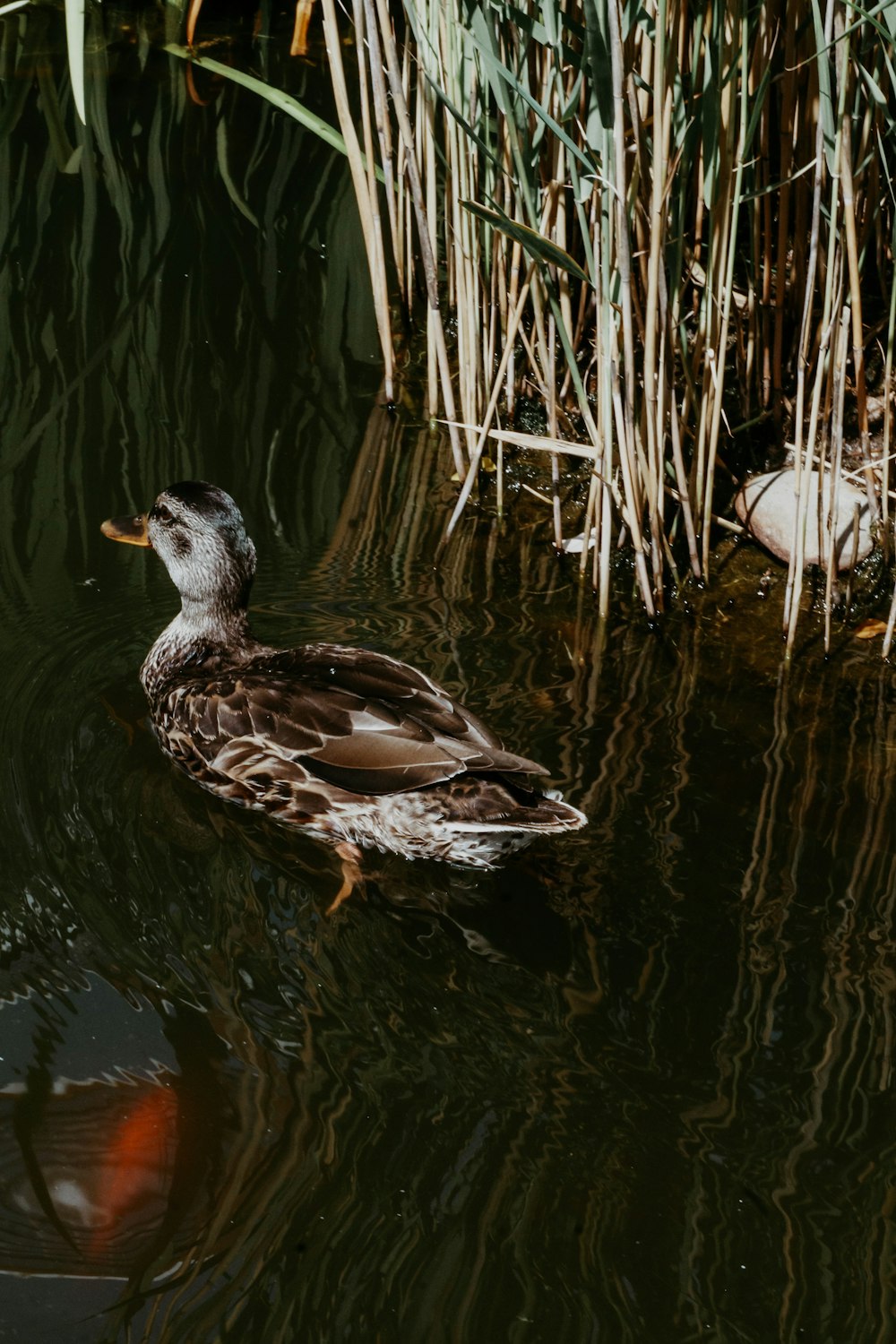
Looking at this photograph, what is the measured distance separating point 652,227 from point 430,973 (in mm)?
2064

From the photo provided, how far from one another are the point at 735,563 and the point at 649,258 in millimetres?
1371

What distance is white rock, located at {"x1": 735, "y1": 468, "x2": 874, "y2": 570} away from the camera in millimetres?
4664

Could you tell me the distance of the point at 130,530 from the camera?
438 centimetres

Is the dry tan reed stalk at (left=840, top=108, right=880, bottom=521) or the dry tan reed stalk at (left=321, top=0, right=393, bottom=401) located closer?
the dry tan reed stalk at (left=840, top=108, right=880, bottom=521)

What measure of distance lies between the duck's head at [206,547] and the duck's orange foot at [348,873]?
928mm

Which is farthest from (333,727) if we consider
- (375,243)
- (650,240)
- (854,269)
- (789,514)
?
(375,243)

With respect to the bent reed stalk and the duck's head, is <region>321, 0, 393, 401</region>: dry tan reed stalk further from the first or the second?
the duck's head

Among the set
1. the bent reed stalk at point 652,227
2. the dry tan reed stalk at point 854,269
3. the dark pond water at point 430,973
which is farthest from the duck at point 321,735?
the dry tan reed stalk at point 854,269

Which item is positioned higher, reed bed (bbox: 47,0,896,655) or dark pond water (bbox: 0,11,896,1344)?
reed bed (bbox: 47,0,896,655)

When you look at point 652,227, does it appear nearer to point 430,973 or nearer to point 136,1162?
point 430,973

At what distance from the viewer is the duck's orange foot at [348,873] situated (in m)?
3.48

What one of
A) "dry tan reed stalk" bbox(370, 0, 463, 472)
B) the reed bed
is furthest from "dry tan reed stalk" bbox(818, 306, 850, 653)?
"dry tan reed stalk" bbox(370, 0, 463, 472)

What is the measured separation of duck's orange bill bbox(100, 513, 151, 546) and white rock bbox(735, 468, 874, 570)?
2089mm

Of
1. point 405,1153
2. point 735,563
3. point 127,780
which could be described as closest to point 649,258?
point 735,563
